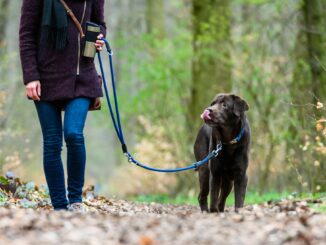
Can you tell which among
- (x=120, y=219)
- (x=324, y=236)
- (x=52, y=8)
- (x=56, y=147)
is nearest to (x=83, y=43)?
(x=52, y=8)

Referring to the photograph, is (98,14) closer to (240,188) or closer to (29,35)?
(29,35)

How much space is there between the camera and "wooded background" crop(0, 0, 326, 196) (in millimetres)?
11891

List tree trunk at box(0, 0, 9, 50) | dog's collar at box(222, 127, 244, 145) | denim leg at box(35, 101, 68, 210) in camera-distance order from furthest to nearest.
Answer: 1. tree trunk at box(0, 0, 9, 50)
2. dog's collar at box(222, 127, 244, 145)
3. denim leg at box(35, 101, 68, 210)

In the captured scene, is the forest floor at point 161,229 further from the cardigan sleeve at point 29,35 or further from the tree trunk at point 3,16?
the tree trunk at point 3,16

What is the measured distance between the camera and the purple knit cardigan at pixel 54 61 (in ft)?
21.9

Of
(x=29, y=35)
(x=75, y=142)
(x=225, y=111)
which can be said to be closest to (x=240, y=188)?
(x=225, y=111)

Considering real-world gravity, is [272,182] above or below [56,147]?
below

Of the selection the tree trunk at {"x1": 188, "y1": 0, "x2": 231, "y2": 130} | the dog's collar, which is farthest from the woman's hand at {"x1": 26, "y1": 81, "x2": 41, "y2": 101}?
the tree trunk at {"x1": 188, "y1": 0, "x2": 231, "y2": 130}

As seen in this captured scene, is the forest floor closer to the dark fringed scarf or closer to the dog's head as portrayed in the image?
the dark fringed scarf

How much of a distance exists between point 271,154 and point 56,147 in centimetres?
706

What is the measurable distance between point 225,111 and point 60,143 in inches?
80.3

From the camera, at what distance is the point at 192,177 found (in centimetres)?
1452

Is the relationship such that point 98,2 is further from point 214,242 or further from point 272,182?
point 272,182

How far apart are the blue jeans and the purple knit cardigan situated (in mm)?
115
